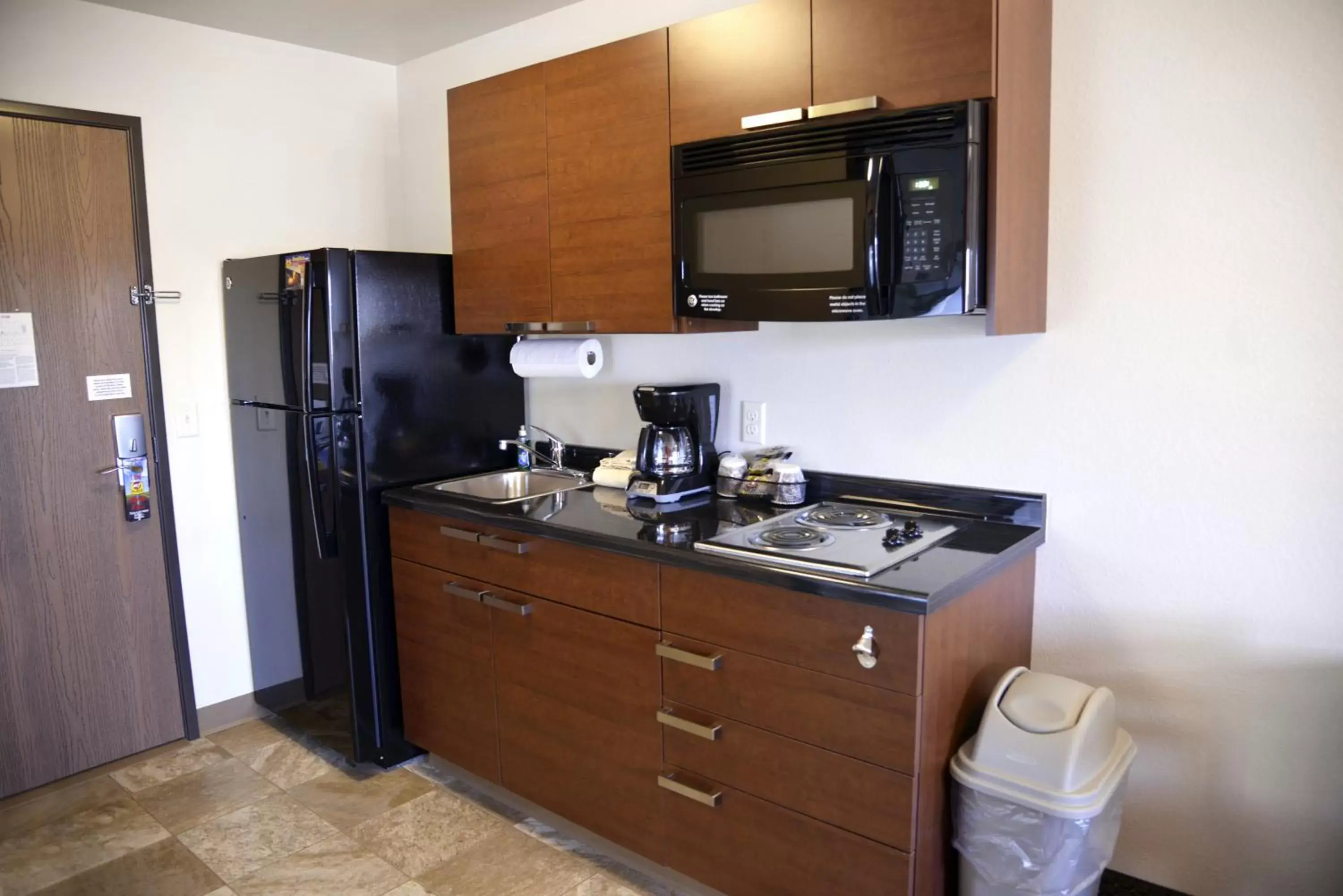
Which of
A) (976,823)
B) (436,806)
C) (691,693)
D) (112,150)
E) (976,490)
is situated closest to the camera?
(976,823)

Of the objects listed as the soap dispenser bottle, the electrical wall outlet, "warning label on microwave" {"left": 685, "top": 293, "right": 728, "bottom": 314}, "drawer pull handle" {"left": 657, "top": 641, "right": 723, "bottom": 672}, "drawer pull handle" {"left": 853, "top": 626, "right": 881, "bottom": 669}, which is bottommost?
"drawer pull handle" {"left": 657, "top": 641, "right": 723, "bottom": 672}

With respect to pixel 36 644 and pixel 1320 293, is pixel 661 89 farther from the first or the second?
pixel 36 644

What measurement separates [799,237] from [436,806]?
1.92 metres

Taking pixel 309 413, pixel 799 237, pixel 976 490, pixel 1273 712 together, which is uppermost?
pixel 799 237

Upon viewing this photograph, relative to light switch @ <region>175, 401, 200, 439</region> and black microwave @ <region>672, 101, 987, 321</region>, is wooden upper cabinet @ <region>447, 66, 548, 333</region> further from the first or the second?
light switch @ <region>175, 401, 200, 439</region>

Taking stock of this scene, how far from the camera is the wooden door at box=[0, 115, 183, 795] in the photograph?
2.69 metres

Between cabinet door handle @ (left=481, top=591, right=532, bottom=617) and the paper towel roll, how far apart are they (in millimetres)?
762

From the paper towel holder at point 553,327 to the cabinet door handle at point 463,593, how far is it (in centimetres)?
76

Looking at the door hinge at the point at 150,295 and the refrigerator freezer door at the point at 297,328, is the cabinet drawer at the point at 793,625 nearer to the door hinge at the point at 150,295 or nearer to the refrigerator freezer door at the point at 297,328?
the refrigerator freezer door at the point at 297,328

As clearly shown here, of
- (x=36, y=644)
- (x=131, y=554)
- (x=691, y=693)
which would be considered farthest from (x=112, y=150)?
(x=691, y=693)

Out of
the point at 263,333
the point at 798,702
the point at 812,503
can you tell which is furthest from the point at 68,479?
the point at 798,702

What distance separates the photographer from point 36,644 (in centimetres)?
278

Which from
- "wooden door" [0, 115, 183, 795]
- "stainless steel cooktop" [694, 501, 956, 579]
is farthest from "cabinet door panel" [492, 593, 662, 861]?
"wooden door" [0, 115, 183, 795]

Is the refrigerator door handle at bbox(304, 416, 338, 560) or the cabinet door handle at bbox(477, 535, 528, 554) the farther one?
the refrigerator door handle at bbox(304, 416, 338, 560)
